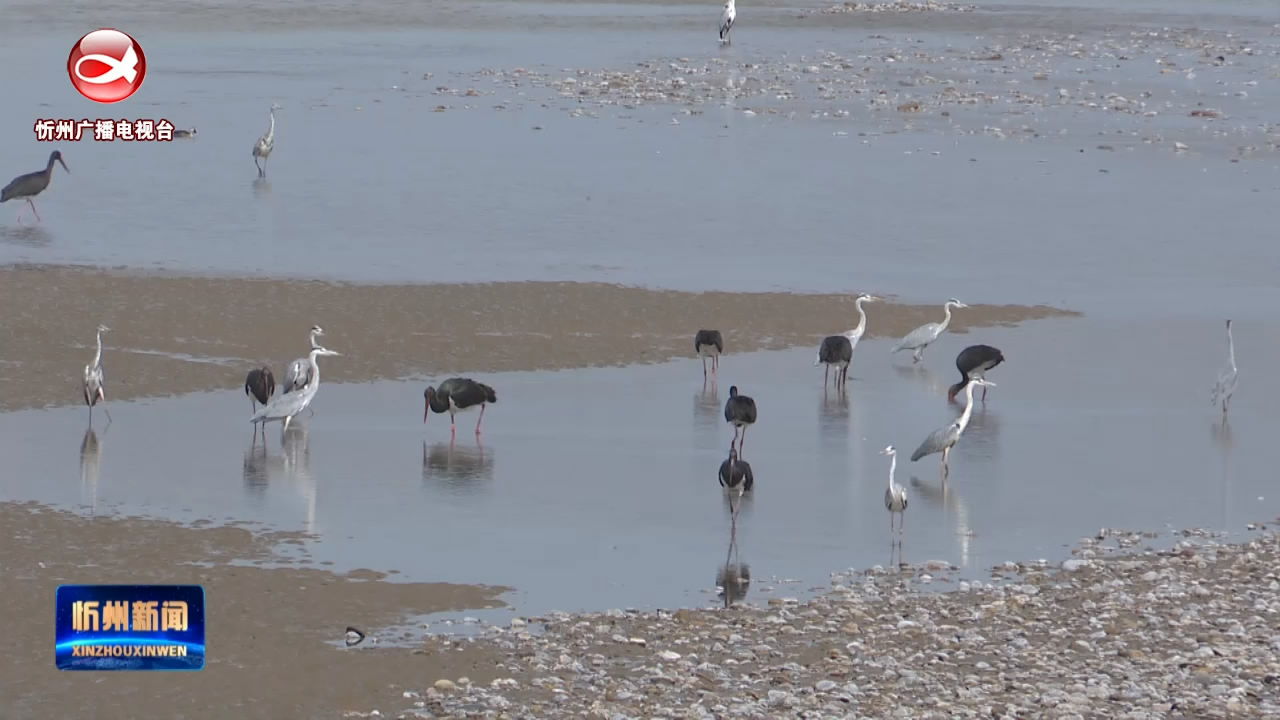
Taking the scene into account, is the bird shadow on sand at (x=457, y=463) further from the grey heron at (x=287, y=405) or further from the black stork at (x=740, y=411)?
the black stork at (x=740, y=411)

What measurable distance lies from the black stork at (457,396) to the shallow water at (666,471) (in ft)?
0.74

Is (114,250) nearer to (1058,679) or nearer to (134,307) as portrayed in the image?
(134,307)

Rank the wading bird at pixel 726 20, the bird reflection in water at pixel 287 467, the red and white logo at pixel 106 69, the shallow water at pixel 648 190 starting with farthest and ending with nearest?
the wading bird at pixel 726 20 < the red and white logo at pixel 106 69 < the shallow water at pixel 648 190 < the bird reflection in water at pixel 287 467

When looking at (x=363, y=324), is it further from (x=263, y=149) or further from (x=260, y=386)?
(x=263, y=149)

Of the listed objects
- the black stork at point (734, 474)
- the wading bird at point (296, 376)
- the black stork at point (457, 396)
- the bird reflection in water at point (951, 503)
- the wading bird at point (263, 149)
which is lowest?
the bird reflection in water at point (951, 503)

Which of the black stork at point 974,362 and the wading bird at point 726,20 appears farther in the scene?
the wading bird at point 726,20

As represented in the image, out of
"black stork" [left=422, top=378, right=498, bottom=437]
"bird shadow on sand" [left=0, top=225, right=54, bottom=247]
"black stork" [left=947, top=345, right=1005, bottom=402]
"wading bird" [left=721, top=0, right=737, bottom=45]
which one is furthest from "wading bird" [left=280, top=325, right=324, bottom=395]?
"wading bird" [left=721, top=0, right=737, bottom=45]

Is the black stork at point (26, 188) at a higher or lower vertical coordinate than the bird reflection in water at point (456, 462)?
higher

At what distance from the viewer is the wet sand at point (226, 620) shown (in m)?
11.3

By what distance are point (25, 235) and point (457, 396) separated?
13.2 m

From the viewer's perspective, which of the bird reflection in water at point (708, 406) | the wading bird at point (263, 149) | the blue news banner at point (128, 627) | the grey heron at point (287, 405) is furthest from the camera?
the wading bird at point (263, 149)


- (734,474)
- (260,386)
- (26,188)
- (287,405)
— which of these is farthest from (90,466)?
(26,188)

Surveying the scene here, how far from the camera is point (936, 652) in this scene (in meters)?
12.1

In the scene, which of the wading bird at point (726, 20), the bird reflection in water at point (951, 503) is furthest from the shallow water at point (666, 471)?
the wading bird at point (726, 20)
